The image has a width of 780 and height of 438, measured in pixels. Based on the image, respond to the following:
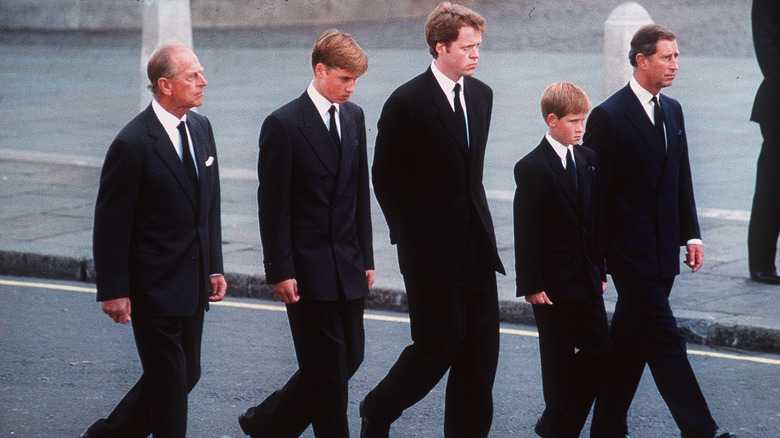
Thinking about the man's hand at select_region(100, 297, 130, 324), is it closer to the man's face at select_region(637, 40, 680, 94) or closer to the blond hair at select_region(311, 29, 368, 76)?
the blond hair at select_region(311, 29, 368, 76)

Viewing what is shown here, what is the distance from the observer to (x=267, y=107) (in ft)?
50.9

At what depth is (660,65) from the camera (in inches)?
190

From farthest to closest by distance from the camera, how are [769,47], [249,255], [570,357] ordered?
[249,255], [769,47], [570,357]

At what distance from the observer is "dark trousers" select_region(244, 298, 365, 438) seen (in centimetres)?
453

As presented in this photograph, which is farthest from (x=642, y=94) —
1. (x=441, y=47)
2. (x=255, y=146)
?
(x=255, y=146)

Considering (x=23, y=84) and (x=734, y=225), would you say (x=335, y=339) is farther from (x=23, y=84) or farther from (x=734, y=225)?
(x=23, y=84)

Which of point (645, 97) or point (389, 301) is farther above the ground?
point (645, 97)

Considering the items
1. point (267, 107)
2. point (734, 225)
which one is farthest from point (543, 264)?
point (267, 107)

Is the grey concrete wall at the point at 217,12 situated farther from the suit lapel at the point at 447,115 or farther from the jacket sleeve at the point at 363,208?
the suit lapel at the point at 447,115

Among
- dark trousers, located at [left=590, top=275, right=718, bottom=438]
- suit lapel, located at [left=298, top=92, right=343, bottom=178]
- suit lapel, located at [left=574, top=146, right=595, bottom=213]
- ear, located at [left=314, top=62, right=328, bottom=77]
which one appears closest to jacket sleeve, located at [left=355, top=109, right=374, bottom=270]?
suit lapel, located at [left=298, top=92, right=343, bottom=178]

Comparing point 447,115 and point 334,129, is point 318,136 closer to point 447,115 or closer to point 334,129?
point 334,129

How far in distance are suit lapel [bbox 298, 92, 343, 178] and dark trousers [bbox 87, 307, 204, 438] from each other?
0.70 meters

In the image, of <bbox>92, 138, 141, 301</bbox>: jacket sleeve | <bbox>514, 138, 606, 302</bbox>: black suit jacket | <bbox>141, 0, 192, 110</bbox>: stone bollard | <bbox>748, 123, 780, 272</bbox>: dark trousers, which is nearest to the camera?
<bbox>92, 138, 141, 301</bbox>: jacket sleeve

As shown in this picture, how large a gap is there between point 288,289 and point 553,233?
1.01 metres
